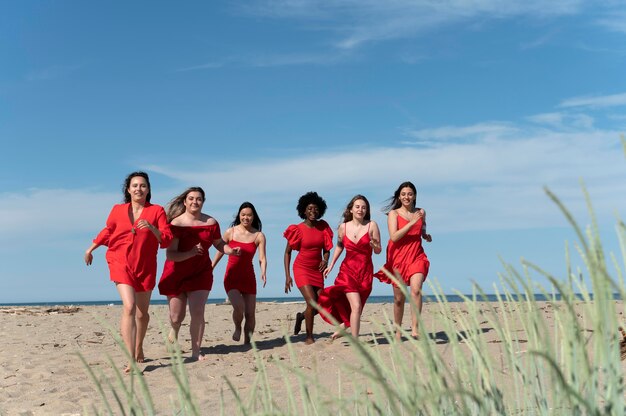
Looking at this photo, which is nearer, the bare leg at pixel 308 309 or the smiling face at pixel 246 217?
the bare leg at pixel 308 309

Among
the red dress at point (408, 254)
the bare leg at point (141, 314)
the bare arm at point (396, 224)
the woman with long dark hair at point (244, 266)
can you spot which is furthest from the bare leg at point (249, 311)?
the bare arm at point (396, 224)

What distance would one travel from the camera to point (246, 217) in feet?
32.5

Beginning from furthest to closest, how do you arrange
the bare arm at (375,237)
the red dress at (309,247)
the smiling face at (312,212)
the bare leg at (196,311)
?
the smiling face at (312,212) → the red dress at (309,247) → the bare arm at (375,237) → the bare leg at (196,311)

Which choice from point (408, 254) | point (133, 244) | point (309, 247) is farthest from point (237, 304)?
point (408, 254)

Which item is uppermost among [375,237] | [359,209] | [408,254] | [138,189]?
[138,189]

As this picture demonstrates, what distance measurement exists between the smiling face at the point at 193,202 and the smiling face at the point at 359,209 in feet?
6.73

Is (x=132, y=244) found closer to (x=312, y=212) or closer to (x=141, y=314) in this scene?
(x=141, y=314)

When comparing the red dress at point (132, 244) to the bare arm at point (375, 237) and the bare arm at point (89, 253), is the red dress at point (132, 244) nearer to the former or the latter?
the bare arm at point (89, 253)

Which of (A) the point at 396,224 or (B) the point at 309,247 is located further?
(B) the point at 309,247

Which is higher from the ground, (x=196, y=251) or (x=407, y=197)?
(x=407, y=197)

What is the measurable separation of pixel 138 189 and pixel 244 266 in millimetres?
2405

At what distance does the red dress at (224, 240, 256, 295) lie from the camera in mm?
9828

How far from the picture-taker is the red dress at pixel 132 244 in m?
7.76

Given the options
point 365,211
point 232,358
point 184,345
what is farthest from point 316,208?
point 184,345
